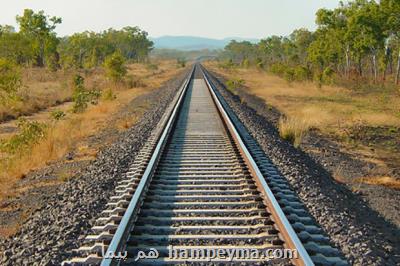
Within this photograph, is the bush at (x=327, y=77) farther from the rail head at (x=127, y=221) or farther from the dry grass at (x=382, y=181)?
the rail head at (x=127, y=221)

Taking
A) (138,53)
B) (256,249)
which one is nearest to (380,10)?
(256,249)

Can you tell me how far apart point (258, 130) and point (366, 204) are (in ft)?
17.5

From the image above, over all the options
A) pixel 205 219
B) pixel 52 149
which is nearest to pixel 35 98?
pixel 52 149

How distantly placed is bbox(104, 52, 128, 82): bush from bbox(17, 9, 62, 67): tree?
2925cm

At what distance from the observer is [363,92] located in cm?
2911

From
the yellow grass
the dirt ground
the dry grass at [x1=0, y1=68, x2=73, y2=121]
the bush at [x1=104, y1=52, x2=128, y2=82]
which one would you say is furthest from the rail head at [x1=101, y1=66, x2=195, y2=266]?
the bush at [x1=104, y1=52, x2=128, y2=82]

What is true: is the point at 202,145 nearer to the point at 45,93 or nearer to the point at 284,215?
the point at 284,215

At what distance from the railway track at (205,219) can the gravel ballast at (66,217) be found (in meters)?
0.21

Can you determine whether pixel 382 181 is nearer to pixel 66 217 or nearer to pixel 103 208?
pixel 103 208

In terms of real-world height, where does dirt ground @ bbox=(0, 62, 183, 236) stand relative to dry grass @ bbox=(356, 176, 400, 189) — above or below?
above

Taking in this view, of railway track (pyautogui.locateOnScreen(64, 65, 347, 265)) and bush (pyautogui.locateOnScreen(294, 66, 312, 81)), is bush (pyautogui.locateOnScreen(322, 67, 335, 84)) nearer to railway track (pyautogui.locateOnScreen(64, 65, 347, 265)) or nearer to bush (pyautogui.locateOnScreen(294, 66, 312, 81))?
bush (pyautogui.locateOnScreen(294, 66, 312, 81))

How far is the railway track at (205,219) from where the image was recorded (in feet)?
14.7

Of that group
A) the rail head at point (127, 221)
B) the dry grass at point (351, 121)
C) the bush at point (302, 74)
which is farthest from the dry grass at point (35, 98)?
the bush at point (302, 74)

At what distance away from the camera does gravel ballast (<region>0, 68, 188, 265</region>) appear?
4.78m
